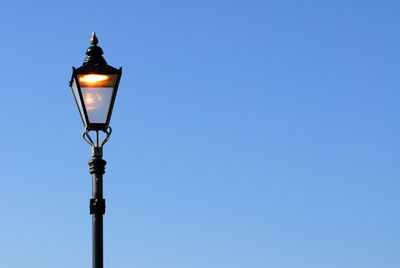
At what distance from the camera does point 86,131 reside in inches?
399

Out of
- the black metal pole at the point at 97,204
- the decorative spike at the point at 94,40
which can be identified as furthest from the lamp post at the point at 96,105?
the decorative spike at the point at 94,40

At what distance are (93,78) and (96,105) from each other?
362 mm

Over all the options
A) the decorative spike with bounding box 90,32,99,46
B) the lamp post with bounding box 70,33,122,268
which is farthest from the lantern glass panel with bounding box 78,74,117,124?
the decorative spike with bounding box 90,32,99,46

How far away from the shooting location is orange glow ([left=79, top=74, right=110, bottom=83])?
396 inches

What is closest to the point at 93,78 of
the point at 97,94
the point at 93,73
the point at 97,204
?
the point at 93,73

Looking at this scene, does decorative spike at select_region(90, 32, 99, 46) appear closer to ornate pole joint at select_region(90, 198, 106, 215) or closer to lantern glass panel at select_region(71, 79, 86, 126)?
lantern glass panel at select_region(71, 79, 86, 126)

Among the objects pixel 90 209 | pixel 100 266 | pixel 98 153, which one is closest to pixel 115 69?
pixel 98 153

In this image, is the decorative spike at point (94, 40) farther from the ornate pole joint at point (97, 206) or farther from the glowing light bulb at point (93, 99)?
the ornate pole joint at point (97, 206)

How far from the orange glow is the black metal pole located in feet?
2.94

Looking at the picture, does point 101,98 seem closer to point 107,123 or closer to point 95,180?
point 107,123

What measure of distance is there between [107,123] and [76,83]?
0.65 metres

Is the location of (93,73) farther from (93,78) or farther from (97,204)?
(97,204)

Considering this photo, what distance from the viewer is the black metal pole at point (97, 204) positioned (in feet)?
32.1

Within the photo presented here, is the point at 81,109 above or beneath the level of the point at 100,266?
above
